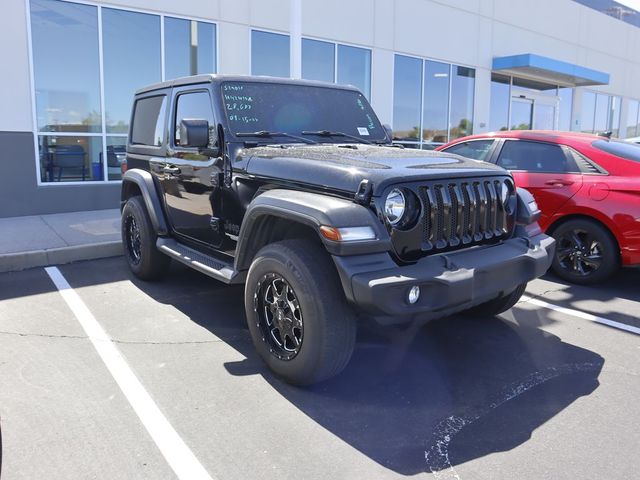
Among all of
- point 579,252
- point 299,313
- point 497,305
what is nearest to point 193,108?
point 299,313

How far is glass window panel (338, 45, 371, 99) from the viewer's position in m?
12.6

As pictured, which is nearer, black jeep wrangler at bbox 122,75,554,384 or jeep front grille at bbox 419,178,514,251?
black jeep wrangler at bbox 122,75,554,384

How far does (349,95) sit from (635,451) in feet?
12.1

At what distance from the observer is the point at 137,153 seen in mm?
5945

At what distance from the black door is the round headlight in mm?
1666

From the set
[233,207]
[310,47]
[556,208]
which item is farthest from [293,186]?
[310,47]

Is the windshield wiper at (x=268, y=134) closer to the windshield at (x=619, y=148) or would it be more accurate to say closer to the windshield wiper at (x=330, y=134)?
the windshield wiper at (x=330, y=134)

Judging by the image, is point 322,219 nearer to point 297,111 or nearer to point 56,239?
point 297,111

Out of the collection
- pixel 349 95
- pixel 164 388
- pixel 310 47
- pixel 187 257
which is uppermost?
pixel 310 47

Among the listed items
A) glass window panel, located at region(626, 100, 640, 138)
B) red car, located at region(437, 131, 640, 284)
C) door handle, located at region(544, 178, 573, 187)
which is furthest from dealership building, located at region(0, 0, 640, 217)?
glass window panel, located at region(626, 100, 640, 138)

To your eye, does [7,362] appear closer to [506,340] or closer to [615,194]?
[506,340]

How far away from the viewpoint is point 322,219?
315 centimetres

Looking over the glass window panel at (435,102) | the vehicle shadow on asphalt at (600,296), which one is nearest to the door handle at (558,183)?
the vehicle shadow on asphalt at (600,296)

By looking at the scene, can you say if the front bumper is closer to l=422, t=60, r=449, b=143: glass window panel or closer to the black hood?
the black hood
